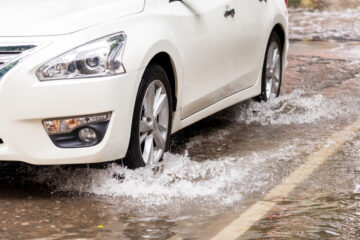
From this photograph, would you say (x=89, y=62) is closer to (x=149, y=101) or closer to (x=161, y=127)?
(x=149, y=101)

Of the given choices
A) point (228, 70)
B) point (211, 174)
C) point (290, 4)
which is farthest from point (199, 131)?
point (290, 4)

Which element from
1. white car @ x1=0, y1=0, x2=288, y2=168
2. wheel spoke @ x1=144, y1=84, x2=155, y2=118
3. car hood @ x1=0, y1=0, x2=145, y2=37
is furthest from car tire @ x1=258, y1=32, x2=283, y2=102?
car hood @ x1=0, y1=0, x2=145, y2=37

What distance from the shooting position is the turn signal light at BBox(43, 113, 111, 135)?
5668 millimetres

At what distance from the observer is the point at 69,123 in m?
5.70

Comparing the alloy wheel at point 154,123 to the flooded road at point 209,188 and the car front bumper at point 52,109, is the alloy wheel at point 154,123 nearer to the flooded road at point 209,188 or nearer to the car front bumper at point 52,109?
the flooded road at point 209,188

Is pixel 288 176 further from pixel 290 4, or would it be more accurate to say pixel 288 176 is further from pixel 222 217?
pixel 290 4

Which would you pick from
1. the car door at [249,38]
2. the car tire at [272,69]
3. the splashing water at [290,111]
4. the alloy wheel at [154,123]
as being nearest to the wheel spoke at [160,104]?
the alloy wheel at [154,123]

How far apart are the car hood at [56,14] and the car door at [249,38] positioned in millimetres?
1622

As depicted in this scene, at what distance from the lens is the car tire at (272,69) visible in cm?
880

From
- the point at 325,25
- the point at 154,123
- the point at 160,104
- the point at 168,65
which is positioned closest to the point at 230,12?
the point at 168,65

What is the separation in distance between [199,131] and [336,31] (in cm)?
889

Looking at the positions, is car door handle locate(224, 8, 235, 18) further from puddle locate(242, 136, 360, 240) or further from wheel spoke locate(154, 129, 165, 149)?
puddle locate(242, 136, 360, 240)

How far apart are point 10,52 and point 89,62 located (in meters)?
0.48

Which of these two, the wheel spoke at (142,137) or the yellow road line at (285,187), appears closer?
the yellow road line at (285,187)
